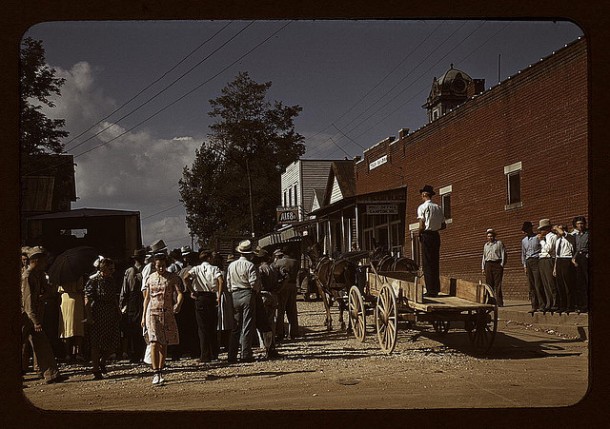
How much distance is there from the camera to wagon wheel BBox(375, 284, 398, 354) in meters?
10.0

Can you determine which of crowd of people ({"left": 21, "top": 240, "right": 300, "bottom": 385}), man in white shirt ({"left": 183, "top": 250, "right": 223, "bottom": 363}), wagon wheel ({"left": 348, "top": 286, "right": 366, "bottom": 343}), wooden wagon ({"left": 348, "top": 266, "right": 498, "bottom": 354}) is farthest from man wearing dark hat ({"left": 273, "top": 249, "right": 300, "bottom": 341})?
man in white shirt ({"left": 183, "top": 250, "right": 223, "bottom": 363})

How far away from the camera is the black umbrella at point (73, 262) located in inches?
180

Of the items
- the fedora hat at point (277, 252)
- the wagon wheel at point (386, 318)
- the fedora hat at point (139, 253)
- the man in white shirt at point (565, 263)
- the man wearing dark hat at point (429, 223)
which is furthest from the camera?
the fedora hat at point (277, 252)

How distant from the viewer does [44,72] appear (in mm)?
3807

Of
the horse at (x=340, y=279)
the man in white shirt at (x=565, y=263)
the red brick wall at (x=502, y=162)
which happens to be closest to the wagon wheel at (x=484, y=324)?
the red brick wall at (x=502, y=162)

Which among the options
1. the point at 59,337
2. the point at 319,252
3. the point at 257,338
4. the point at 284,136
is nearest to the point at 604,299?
the point at 284,136

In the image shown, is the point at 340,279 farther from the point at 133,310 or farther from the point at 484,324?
the point at 133,310

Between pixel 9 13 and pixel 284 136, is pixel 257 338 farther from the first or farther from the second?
pixel 9 13

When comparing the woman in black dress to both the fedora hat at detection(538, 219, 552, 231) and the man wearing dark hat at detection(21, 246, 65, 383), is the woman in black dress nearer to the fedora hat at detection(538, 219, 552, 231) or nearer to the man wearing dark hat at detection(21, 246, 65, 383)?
the man wearing dark hat at detection(21, 246, 65, 383)

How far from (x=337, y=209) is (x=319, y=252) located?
7.01ft

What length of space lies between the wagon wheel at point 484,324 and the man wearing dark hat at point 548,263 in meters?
0.69

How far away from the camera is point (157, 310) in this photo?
7016 mm

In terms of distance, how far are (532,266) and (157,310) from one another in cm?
461

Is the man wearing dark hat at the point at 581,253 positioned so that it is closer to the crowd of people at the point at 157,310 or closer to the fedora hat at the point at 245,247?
the fedora hat at the point at 245,247
